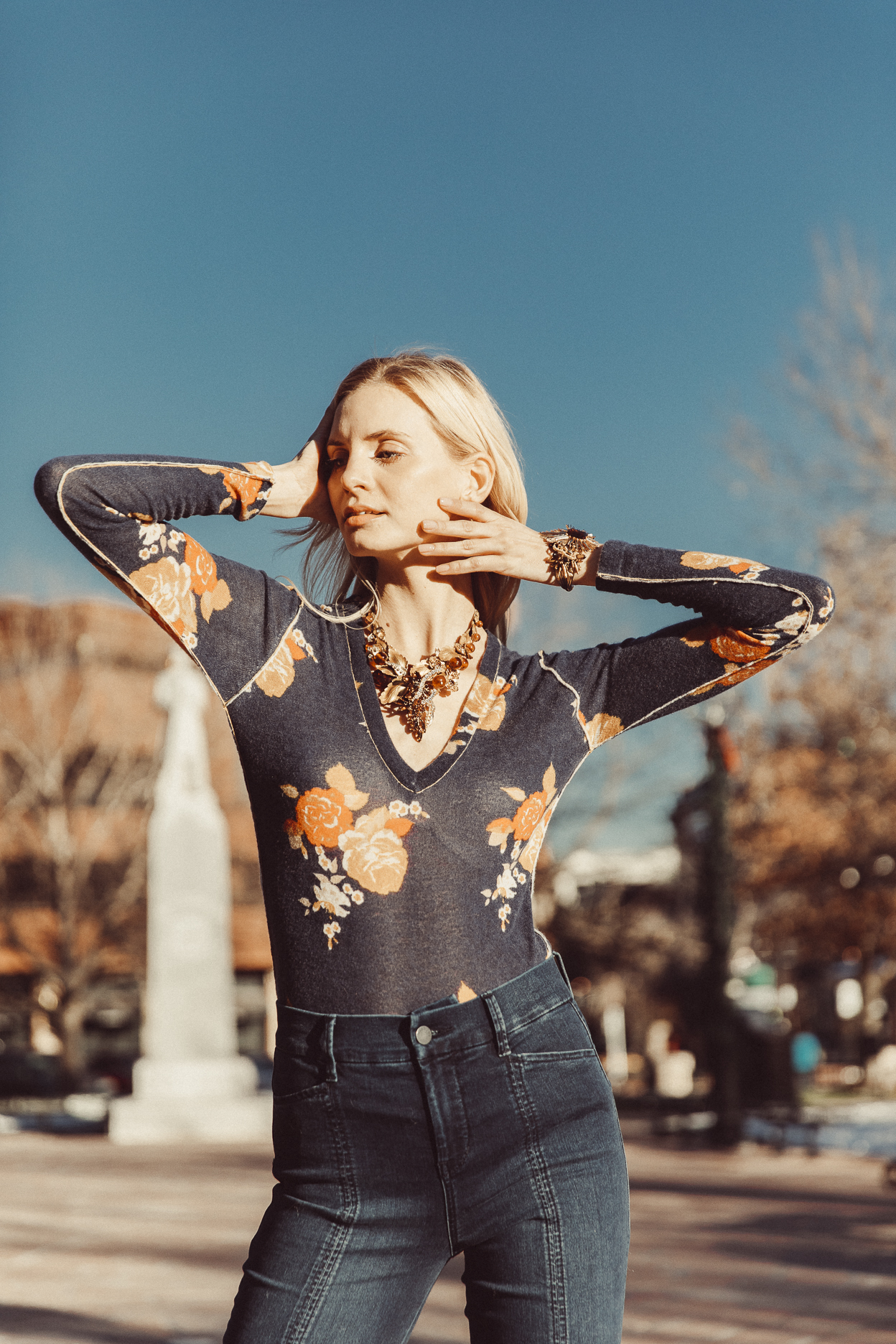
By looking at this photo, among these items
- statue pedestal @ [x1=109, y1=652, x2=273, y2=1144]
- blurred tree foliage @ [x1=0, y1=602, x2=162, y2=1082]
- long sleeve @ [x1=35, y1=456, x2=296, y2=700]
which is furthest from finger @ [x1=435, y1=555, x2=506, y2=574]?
blurred tree foliage @ [x1=0, y1=602, x2=162, y2=1082]

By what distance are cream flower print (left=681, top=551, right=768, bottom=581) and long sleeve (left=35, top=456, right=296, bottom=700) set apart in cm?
66

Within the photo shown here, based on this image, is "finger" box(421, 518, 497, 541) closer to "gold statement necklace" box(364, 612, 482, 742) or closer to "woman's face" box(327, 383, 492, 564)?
"woman's face" box(327, 383, 492, 564)

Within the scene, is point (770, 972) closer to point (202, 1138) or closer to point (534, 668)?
point (202, 1138)

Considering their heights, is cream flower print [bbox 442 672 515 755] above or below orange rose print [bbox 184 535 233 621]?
below

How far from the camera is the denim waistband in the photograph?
6.04 ft

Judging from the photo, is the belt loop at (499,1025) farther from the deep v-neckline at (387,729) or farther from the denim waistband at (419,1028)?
the deep v-neckline at (387,729)

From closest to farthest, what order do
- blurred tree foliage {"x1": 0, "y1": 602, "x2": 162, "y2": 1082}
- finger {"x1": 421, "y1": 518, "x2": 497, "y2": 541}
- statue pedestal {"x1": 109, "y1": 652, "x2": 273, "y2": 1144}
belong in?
finger {"x1": 421, "y1": 518, "x2": 497, "y2": 541}, statue pedestal {"x1": 109, "y1": 652, "x2": 273, "y2": 1144}, blurred tree foliage {"x1": 0, "y1": 602, "x2": 162, "y2": 1082}

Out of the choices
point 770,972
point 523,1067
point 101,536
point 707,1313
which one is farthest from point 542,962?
point 770,972

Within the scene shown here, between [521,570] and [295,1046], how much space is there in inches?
31.5

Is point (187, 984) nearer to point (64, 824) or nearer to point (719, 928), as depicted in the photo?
point (719, 928)

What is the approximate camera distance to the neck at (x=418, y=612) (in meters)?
2.20

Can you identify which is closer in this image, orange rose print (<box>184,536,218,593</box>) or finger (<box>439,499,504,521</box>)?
orange rose print (<box>184,536,218,593</box>)

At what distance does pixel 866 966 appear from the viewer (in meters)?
24.4

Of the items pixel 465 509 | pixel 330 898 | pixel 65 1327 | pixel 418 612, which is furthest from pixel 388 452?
pixel 65 1327
